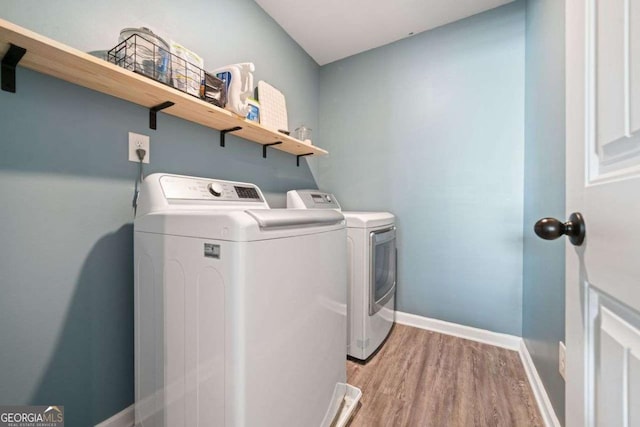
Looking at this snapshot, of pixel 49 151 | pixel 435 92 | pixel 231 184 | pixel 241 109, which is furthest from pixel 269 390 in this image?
pixel 435 92

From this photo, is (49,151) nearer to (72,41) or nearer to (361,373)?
(72,41)

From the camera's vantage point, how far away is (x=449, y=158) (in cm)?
202

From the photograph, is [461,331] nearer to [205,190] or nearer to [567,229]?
[567,229]

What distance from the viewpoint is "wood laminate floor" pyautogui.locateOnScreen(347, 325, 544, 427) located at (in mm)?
1209

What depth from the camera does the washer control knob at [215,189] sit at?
3.95 feet

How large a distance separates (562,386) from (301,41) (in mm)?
2868

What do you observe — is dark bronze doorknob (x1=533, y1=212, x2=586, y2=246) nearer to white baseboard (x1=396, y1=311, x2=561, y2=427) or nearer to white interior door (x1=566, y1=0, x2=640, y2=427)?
white interior door (x1=566, y1=0, x2=640, y2=427)

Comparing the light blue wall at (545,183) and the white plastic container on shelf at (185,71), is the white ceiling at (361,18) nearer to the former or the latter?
the light blue wall at (545,183)

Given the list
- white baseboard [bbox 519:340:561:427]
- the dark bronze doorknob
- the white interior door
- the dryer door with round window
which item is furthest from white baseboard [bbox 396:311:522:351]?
the dark bronze doorknob

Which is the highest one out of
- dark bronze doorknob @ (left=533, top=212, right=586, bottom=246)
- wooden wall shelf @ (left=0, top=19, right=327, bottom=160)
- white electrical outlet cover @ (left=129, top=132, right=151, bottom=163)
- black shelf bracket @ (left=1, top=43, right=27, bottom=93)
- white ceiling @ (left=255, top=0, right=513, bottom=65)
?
white ceiling @ (left=255, top=0, right=513, bottom=65)

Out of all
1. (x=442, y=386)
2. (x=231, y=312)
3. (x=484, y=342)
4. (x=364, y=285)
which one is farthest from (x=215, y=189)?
(x=484, y=342)

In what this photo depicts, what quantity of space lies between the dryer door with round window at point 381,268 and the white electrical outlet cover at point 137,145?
52.8 inches

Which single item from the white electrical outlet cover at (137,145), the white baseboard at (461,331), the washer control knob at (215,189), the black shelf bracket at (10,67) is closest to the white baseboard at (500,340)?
the white baseboard at (461,331)

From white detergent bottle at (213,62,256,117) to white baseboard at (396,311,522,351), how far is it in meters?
2.07
